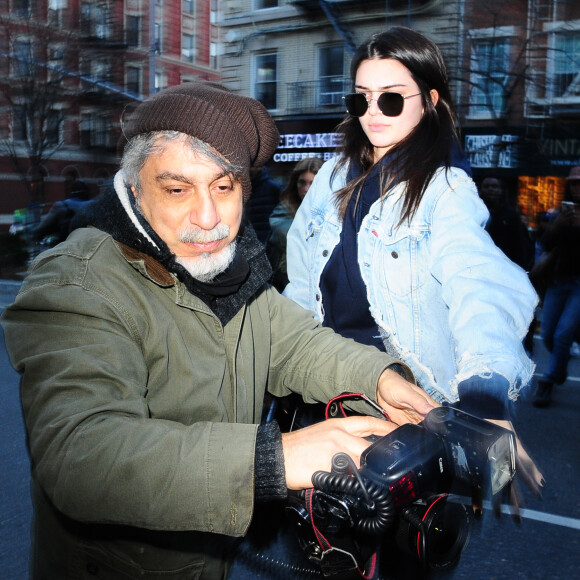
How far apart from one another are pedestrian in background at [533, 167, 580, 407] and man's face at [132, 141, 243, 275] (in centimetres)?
519

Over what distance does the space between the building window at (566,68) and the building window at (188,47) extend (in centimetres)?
1219

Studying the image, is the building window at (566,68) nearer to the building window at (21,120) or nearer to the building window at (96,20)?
the building window at (96,20)

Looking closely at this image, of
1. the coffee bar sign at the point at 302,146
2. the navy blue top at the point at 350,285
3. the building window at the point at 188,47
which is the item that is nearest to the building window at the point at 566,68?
the coffee bar sign at the point at 302,146

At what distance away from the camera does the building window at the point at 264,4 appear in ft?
67.1

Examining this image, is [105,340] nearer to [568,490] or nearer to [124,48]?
[568,490]

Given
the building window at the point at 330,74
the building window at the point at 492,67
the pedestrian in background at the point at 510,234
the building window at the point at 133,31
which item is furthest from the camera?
the building window at the point at 330,74

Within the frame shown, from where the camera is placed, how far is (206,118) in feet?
4.84

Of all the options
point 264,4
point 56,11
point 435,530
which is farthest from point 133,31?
point 435,530

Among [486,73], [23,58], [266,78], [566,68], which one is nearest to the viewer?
[486,73]

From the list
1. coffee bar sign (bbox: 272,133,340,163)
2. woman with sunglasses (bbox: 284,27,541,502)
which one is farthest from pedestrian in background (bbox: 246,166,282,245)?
coffee bar sign (bbox: 272,133,340,163)

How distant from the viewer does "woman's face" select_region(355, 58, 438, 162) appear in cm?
228

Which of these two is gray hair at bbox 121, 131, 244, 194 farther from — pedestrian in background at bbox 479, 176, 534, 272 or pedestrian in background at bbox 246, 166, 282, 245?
pedestrian in background at bbox 479, 176, 534, 272

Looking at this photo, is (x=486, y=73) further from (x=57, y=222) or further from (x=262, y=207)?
(x=262, y=207)

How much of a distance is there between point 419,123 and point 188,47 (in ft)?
73.5
